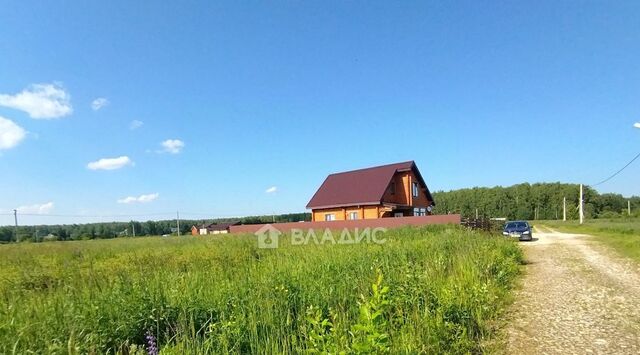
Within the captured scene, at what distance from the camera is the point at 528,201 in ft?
338

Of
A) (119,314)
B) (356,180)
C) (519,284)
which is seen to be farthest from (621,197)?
(119,314)

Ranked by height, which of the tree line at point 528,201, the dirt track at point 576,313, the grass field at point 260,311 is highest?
the grass field at point 260,311

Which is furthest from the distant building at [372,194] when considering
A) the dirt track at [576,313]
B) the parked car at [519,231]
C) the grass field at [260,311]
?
the grass field at [260,311]

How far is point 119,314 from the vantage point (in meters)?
3.50

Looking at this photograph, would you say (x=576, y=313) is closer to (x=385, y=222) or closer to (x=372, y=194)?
(x=385, y=222)

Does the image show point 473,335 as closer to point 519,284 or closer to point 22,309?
point 519,284

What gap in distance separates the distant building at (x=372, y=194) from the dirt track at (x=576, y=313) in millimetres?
18765

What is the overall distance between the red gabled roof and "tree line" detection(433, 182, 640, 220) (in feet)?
237

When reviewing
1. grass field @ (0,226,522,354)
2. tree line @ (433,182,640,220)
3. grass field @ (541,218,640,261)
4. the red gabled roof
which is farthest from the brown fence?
tree line @ (433,182,640,220)

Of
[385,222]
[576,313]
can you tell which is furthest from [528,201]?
[576,313]

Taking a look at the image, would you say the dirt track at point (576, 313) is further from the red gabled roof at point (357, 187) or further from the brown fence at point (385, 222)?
the red gabled roof at point (357, 187)

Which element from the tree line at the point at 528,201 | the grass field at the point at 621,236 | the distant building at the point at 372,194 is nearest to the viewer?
the grass field at the point at 621,236

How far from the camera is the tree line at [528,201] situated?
326 ft

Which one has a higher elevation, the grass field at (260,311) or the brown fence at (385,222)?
the grass field at (260,311)
